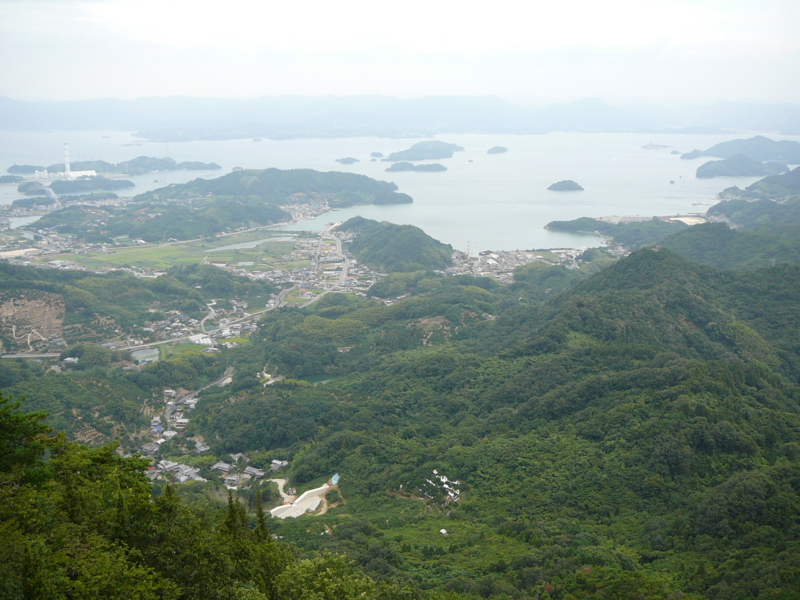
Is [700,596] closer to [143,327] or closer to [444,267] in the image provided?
[143,327]

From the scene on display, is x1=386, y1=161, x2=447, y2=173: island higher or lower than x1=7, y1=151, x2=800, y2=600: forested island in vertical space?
higher

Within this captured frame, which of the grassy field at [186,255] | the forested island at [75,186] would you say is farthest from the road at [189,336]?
the forested island at [75,186]

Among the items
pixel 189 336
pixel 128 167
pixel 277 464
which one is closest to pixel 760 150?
pixel 128 167

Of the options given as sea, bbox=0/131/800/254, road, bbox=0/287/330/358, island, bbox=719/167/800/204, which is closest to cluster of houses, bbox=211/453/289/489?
road, bbox=0/287/330/358

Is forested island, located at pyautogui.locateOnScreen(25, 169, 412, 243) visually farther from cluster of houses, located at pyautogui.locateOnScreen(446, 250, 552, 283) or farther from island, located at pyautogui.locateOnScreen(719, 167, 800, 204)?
island, located at pyautogui.locateOnScreen(719, 167, 800, 204)

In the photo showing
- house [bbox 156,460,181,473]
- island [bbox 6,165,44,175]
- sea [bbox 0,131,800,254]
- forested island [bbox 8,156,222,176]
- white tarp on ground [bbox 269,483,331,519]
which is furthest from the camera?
forested island [bbox 8,156,222,176]

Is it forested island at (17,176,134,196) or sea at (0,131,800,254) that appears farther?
forested island at (17,176,134,196)
